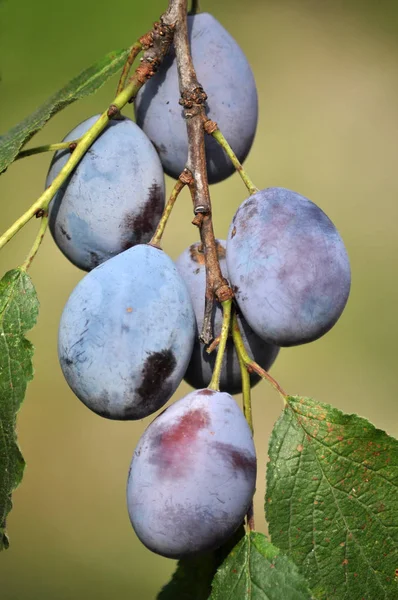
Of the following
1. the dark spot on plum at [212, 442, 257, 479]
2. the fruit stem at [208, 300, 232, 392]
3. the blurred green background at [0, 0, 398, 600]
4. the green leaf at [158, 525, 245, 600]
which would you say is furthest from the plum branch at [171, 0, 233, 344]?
the blurred green background at [0, 0, 398, 600]

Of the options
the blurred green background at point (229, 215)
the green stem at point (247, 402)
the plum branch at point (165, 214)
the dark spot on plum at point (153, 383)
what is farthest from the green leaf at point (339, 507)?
the blurred green background at point (229, 215)

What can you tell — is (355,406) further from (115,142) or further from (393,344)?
(115,142)

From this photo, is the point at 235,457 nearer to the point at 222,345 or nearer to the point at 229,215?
the point at 222,345

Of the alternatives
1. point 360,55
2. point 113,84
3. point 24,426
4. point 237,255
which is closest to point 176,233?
point 113,84

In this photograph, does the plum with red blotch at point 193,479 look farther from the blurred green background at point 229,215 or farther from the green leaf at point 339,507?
the blurred green background at point 229,215

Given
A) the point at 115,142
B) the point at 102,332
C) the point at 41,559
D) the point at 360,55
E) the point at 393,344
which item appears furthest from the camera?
the point at 360,55
